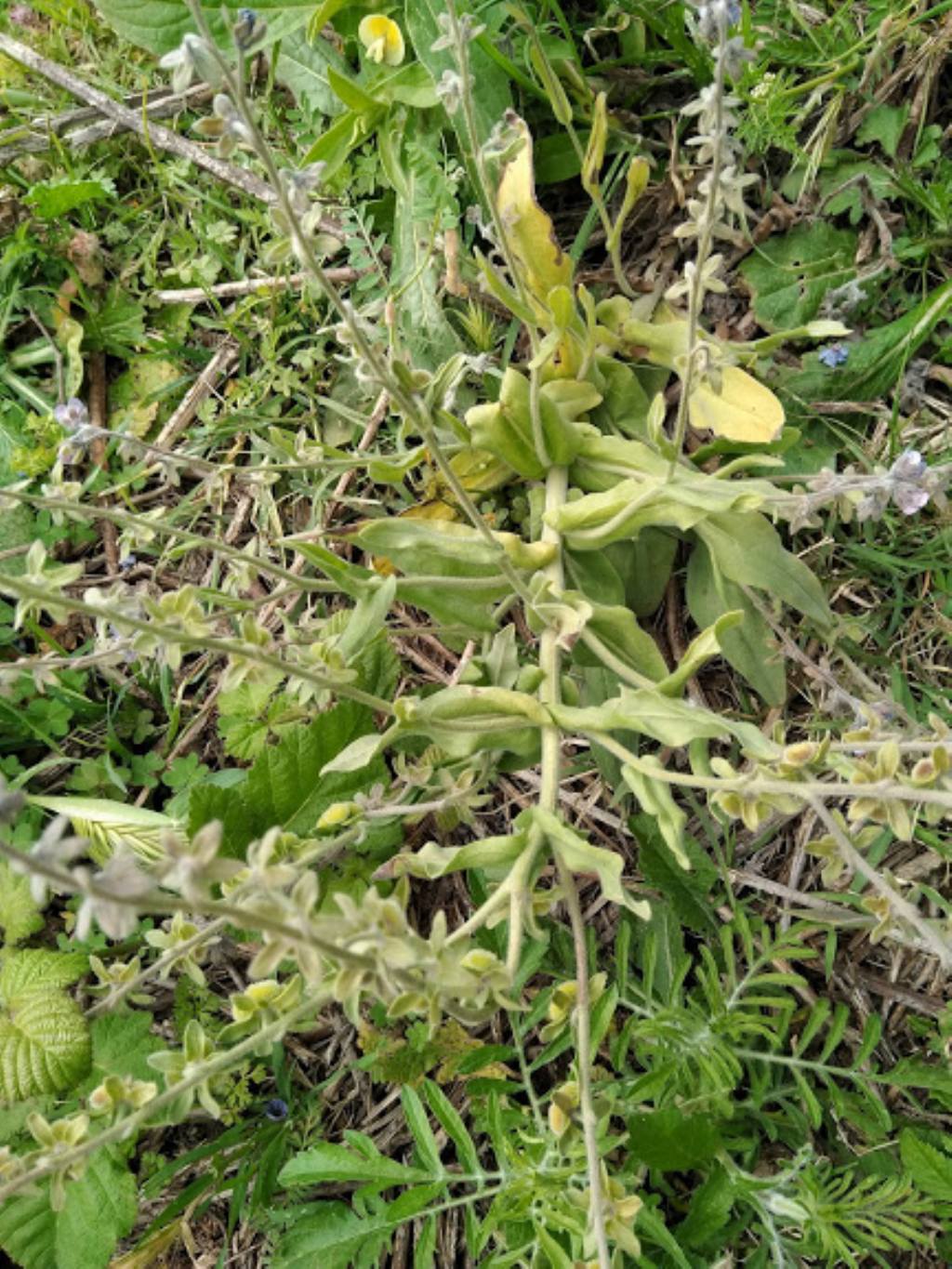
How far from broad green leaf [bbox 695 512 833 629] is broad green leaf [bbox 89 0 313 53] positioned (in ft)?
3.27

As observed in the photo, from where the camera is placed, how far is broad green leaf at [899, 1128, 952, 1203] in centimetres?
126

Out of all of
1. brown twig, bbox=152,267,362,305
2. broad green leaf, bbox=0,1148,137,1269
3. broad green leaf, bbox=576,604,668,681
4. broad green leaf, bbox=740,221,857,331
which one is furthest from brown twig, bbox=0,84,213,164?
broad green leaf, bbox=0,1148,137,1269

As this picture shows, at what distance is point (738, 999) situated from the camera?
4.58ft

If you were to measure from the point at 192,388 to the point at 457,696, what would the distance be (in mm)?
995

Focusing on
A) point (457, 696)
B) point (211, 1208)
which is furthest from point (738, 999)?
point (211, 1208)

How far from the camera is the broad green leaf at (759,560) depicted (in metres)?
1.37

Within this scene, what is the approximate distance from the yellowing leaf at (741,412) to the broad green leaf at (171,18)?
2.77 feet

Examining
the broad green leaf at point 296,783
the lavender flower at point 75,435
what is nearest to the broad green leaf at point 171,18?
the lavender flower at point 75,435

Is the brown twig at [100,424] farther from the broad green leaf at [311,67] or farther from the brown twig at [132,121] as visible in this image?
the broad green leaf at [311,67]

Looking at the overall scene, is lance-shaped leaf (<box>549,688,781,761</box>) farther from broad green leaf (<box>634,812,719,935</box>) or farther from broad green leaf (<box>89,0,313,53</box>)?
broad green leaf (<box>89,0,313,53</box>)

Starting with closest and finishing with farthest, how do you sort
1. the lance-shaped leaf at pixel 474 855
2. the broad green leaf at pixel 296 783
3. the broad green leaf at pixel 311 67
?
the lance-shaped leaf at pixel 474 855 → the broad green leaf at pixel 296 783 → the broad green leaf at pixel 311 67

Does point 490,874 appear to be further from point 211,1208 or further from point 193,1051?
point 211,1208

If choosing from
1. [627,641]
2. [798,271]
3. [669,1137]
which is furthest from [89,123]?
[669,1137]

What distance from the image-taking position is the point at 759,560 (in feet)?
4.51
